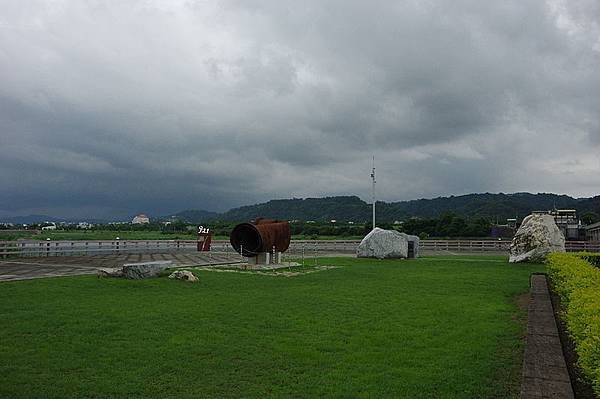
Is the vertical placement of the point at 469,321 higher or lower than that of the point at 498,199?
lower

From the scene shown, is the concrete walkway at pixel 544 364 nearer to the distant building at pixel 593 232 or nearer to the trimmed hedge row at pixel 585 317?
the trimmed hedge row at pixel 585 317

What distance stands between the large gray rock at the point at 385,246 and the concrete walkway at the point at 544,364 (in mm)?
18992

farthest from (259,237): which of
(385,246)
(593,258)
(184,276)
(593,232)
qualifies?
(593,232)

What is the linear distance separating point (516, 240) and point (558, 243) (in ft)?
6.56

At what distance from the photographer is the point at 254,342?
7621 mm

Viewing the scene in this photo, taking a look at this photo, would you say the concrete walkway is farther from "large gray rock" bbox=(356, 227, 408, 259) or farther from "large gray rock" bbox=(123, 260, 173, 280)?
"large gray rock" bbox=(356, 227, 408, 259)

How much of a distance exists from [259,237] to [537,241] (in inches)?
580

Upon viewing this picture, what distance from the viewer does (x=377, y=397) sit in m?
5.29

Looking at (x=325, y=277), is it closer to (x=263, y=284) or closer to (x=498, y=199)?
(x=263, y=284)

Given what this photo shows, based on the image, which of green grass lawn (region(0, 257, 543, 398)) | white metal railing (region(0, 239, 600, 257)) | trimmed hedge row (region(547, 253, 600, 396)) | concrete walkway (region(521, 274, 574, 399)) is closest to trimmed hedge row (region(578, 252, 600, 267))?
green grass lawn (region(0, 257, 543, 398))

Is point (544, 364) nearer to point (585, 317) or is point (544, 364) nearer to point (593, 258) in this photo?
point (585, 317)

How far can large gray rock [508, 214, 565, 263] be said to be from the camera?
25.2 metres

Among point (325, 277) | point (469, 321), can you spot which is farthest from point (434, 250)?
point (469, 321)

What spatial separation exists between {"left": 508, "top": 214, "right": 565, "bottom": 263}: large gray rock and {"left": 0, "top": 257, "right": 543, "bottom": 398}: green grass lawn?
13.1m
